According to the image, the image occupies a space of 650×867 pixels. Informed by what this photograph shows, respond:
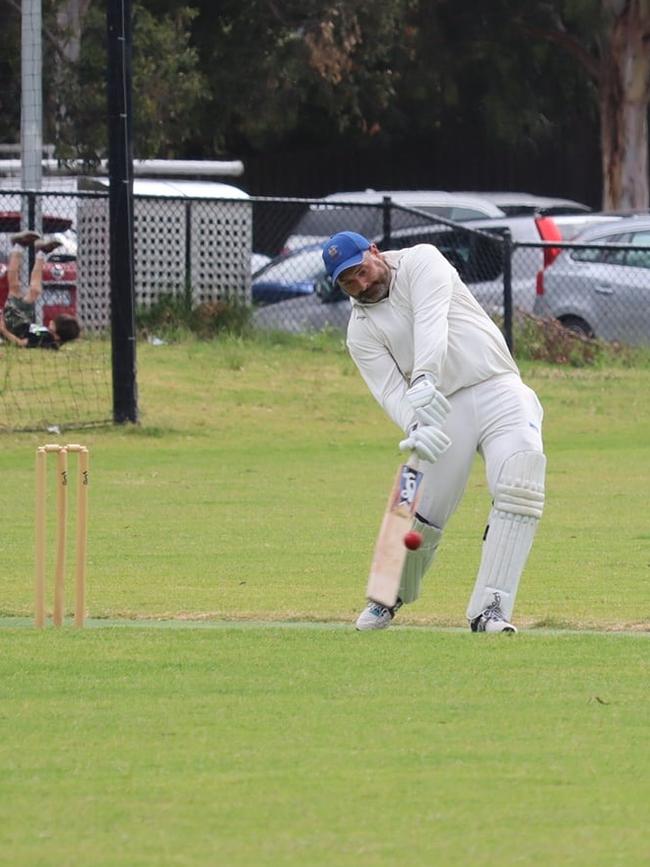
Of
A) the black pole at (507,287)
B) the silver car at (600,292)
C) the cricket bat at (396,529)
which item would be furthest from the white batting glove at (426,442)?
the silver car at (600,292)

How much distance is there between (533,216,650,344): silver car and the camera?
23.1 meters

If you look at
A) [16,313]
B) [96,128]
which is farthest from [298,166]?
[16,313]

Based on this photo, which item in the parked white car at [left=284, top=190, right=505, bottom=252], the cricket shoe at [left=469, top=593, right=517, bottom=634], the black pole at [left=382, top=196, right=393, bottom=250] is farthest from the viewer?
the parked white car at [left=284, top=190, right=505, bottom=252]

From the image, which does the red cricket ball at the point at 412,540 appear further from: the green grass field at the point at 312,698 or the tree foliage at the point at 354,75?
the tree foliage at the point at 354,75

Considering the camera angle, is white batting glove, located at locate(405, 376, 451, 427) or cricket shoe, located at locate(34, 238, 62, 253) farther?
cricket shoe, located at locate(34, 238, 62, 253)

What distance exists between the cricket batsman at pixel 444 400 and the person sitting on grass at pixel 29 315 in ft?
34.6

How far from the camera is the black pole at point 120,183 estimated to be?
59.0ft

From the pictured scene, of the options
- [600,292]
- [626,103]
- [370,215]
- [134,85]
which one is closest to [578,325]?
[600,292]

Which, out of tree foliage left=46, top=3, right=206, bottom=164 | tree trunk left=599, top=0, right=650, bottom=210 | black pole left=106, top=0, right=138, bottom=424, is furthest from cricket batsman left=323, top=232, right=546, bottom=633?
tree trunk left=599, top=0, right=650, bottom=210

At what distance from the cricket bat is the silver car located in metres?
14.6

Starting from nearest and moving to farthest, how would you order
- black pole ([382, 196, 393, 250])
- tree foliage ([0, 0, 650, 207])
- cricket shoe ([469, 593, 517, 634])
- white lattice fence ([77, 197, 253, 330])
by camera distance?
cricket shoe ([469, 593, 517, 634]) < black pole ([382, 196, 393, 250]) < white lattice fence ([77, 197, 253, 330]) < tree foliage ([0, 0, 650, 207])

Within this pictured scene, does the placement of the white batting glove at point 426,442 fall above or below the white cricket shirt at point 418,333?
below

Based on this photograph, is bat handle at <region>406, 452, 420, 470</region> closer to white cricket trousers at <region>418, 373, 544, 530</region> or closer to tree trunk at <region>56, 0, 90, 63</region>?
white cricket trousers at <region>418, 373, 544, 530</region>

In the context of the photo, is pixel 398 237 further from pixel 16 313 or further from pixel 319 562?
pixel 319 562
